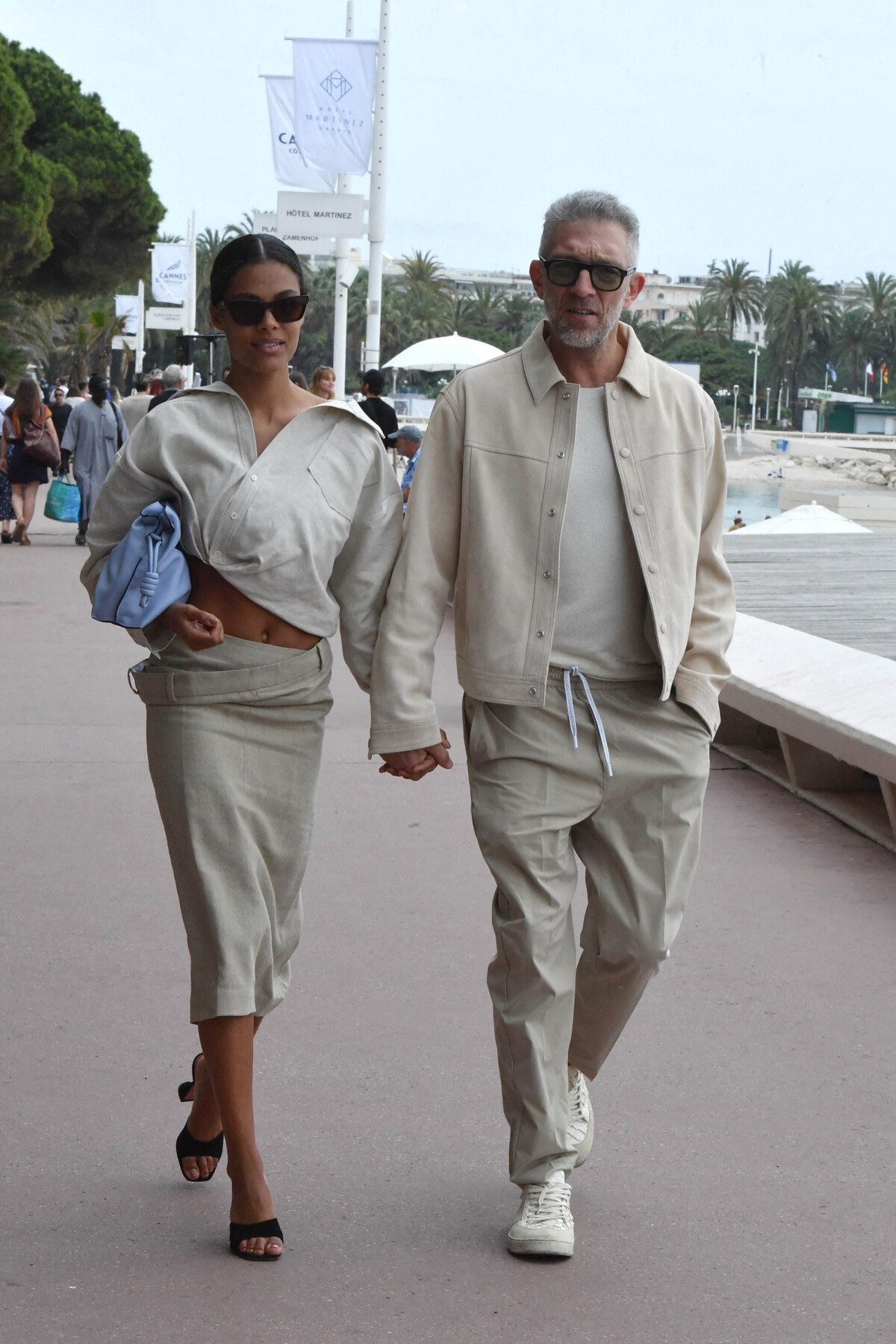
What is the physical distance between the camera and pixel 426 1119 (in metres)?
3.99

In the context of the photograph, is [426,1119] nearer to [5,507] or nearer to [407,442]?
[407,442]

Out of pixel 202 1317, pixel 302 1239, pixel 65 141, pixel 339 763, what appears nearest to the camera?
pixel 202 1317

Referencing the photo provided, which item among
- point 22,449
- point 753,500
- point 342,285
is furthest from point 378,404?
point 753,500

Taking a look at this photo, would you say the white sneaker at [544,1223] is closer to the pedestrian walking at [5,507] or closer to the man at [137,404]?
the man at [137,404]

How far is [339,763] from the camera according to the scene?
325 inches

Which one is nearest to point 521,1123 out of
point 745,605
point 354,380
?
point 745,605

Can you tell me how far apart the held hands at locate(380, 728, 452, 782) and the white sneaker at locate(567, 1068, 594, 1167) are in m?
0.77

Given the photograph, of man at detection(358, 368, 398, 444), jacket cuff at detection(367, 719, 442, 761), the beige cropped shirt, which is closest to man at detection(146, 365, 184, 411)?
man at detection(358, 368, 398, 444)

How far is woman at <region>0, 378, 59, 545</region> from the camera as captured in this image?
18.0 meters

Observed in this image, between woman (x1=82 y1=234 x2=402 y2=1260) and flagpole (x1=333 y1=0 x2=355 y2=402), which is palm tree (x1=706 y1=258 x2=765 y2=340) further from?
woman (x1=82 y1=234 x2=402 y2=1260)

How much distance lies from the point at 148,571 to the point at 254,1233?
1355 millimetres

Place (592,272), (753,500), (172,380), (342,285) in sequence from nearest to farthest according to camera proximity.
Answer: (592,272) → (172,380) → (342,285) → (753,500)

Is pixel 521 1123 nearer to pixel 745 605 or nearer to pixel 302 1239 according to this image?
pixel 302 1239

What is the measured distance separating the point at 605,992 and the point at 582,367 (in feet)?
4.58
